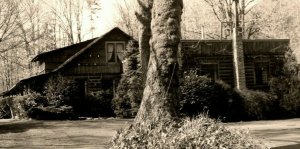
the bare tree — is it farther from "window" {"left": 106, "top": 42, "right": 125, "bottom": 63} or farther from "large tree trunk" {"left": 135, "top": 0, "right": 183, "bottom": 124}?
"large tree trunk" {"left": 135, "top": 0, "right": 183, "bottom": 124}

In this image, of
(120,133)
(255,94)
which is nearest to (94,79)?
(255,94)

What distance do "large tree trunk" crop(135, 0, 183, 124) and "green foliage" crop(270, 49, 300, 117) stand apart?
59.0 feet

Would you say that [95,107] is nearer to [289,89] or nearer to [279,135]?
[289,89]

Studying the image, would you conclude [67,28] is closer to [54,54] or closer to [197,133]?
[54,54]

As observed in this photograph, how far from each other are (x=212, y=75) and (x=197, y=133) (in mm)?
22741

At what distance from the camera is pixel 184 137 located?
8297 mm

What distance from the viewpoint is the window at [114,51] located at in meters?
30.1

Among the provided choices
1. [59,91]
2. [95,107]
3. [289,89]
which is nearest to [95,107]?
[95,107]

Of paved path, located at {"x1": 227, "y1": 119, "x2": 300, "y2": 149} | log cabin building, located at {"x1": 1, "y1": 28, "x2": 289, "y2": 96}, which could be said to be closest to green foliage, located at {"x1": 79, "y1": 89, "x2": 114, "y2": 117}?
log cabin building, located at {"x1": 1, "y1": 28, "x2": 289, "y2": 96}

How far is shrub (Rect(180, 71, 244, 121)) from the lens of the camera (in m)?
23.8

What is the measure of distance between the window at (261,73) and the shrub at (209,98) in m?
7.13

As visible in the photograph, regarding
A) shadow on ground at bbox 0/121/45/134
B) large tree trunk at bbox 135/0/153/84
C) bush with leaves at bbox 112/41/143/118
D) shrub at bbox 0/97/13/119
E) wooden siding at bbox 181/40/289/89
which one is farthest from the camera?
shrub at bbox 0/97/13/119

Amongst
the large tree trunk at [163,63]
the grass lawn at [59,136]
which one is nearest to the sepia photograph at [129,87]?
the grass lawn at [59,136]

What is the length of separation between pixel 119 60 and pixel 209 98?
27.8 ft
